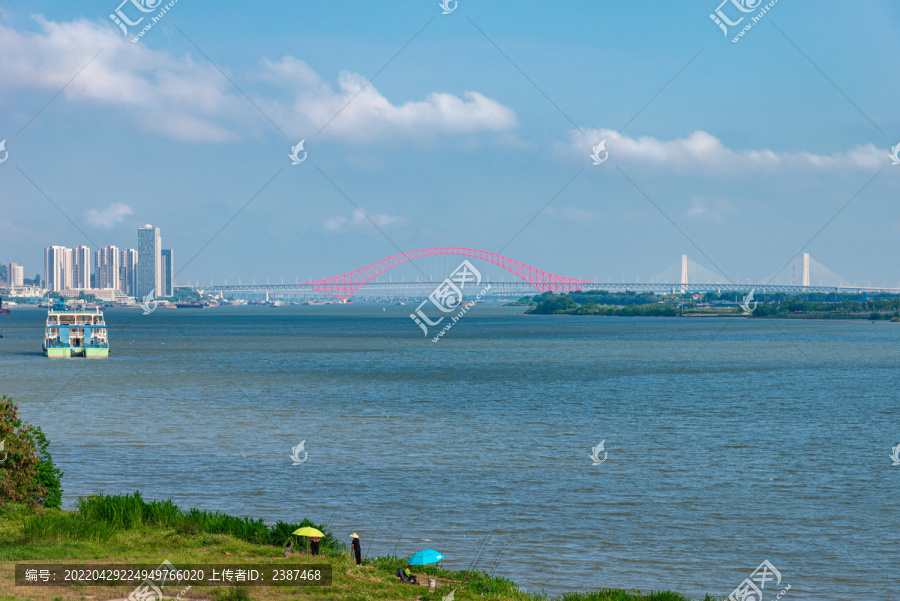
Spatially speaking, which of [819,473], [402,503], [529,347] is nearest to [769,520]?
[819,473]

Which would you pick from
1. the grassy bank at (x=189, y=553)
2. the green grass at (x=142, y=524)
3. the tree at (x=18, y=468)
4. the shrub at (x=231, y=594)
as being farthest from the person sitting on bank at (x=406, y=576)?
the tree at (x=18, y=468)

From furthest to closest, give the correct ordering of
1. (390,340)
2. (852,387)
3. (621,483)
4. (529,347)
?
(390,340) < (529,347) < (852,387) < (621,483)

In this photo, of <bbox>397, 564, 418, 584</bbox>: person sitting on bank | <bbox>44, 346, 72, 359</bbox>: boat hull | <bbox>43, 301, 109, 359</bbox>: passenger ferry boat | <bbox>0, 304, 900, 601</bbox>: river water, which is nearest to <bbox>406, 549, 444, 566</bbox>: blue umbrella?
<bbox>397, 564, 418, 584</bbox>: person sitting on bank

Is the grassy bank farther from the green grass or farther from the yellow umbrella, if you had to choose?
the yellow umbrella

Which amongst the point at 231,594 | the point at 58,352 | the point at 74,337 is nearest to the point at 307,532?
the point at 231,594

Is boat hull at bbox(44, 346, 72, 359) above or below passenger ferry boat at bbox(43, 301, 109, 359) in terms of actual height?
below

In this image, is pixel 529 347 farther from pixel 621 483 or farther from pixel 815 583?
pixel 815 583

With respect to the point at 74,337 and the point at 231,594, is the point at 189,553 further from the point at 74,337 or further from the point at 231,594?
the point at 74,337
